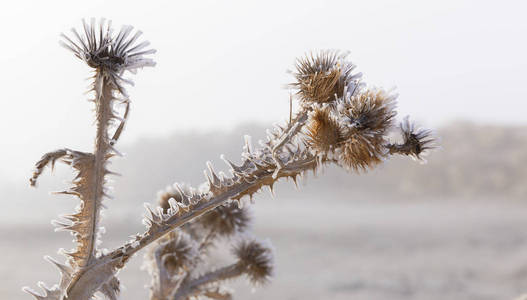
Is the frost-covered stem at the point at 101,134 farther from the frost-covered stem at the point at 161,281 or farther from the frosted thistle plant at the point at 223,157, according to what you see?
the frost-covered stem at the point at 161,281

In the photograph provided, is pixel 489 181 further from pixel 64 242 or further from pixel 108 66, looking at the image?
pixel 108 66

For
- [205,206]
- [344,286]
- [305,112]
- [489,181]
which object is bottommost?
[344,286]

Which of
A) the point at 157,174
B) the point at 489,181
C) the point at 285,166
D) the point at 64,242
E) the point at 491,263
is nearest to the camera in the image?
the point at 285,166

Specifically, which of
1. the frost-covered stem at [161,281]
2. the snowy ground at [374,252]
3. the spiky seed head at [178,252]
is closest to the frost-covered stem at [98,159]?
the frost-covered stem at [161,281]

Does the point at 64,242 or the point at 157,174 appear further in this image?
the point at 157,174

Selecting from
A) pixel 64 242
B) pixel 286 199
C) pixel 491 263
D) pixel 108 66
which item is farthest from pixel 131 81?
pixel 286 199

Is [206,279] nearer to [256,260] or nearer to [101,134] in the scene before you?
[256,260]

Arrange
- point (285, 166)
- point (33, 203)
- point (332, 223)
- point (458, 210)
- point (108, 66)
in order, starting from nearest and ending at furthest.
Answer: point (108, 66)
point (285, 166)
point (332, 223)
point (458, 210)
point (33, 203)
